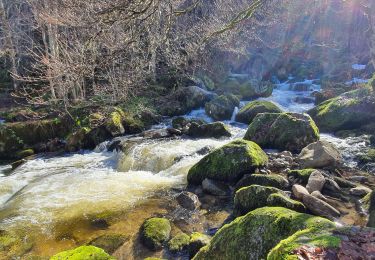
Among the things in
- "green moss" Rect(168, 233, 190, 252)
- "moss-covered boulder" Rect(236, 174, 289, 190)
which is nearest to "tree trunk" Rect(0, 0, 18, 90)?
"moss-covered boulder" Rect(236, 174, 289, 190)

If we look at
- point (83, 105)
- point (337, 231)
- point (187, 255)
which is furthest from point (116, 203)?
point (83, 105)

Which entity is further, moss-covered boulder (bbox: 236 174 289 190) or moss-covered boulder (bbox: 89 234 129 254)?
moss-covered boulder (bbox: 236 174 289 190)

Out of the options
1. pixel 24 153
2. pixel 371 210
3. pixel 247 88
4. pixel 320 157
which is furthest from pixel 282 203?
pixel 247 88

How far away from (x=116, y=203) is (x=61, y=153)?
263 inches

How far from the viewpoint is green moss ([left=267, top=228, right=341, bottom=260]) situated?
2.62 metres

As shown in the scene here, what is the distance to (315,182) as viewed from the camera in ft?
24.6

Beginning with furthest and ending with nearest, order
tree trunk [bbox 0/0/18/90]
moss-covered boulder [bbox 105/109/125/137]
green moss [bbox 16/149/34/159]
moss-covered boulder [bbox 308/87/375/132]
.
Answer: tree trunk [bbox 0/0/18/90], moss-covered boulder [bbox 105/109/125/137], green moss [bbox 16/149/34/159], moss-covered boulder [bbox 308/87/375/132]

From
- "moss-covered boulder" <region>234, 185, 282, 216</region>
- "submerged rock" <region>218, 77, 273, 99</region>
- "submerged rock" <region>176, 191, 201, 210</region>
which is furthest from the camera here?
"submerged rock" <region>218, 77, 273, 99</region>

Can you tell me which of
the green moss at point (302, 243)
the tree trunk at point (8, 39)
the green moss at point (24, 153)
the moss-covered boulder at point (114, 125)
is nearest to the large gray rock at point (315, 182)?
the green moss at point (302, 243)

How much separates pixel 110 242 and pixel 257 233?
331 centimetres

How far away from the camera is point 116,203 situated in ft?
26.0

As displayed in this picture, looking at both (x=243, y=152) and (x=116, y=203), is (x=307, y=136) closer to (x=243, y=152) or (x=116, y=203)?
(x=243, y=152)

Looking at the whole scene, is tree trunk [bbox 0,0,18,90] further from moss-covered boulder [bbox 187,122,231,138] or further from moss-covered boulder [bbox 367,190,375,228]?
moss-covered boulder [bbox 367,190,375,228]

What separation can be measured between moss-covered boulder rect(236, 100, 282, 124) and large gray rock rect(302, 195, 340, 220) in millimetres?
9207
